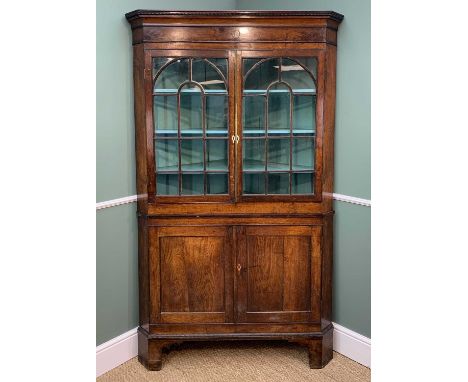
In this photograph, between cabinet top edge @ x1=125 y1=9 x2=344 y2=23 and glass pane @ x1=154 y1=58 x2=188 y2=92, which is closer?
cabinet top edge @ x1=125 y1=9 x2=344 y2=23

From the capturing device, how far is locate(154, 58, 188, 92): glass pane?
2.67 m

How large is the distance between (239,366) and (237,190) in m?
0.96

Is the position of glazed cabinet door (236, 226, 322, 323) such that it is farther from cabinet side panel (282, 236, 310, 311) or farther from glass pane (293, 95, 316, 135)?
glass pane (293, 95, 316, 135)

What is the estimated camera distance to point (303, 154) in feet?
9.12

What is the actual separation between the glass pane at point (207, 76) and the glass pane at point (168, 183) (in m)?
0.50

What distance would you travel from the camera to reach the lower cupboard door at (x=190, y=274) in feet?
9.01

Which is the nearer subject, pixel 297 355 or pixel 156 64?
pixel 156 64

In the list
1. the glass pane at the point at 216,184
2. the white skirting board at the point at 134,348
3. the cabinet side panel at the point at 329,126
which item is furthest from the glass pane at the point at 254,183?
the white skirting board at the point at 134,348

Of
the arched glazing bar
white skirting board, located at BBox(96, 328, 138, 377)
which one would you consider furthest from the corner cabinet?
white skirting board, located at BBox(96, 328, 138, 377)

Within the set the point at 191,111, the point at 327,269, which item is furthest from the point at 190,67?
the point at 327,269
